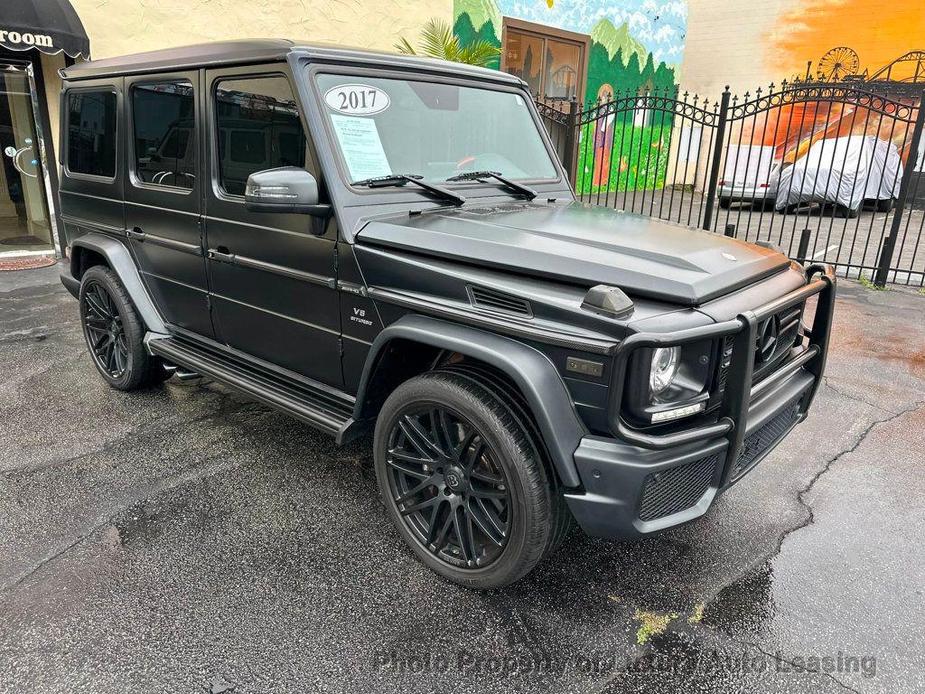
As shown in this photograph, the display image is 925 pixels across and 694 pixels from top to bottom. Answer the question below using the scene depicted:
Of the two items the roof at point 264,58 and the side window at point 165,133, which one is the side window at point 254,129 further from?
the side window at point 165,133

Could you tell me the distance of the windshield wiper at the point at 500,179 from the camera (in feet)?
10.6

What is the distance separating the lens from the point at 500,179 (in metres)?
3.35

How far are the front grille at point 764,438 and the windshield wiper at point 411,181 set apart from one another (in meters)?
1.63

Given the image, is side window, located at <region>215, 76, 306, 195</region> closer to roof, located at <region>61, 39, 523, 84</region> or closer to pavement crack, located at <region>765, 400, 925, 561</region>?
roof, located at <region>61, 39, 523, 84</region>

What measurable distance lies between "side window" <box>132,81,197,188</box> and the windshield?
102cm

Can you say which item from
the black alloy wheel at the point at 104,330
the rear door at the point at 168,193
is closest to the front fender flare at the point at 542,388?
the rear door at the point at 168,193

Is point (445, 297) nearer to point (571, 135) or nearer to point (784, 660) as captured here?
point (784, 660)

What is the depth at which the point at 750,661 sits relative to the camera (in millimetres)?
2293

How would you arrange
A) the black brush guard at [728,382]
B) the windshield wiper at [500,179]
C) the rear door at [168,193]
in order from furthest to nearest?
1. the rear door at [168,193]
2. the windshield wiper at [500,179]
3. the black brush guard at [728,382]

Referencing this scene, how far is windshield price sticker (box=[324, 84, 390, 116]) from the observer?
2.89 meters

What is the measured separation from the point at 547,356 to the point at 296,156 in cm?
154

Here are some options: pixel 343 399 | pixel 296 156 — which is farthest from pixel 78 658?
pixel 296 156

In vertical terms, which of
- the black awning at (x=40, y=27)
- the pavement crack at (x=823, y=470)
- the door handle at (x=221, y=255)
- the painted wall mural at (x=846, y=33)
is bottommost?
the pavement crack at (x=823, y=470)

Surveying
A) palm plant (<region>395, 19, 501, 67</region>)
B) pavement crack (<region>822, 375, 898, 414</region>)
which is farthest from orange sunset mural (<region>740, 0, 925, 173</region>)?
pavement crack (<region>822, 375, 898, 414</region>)
